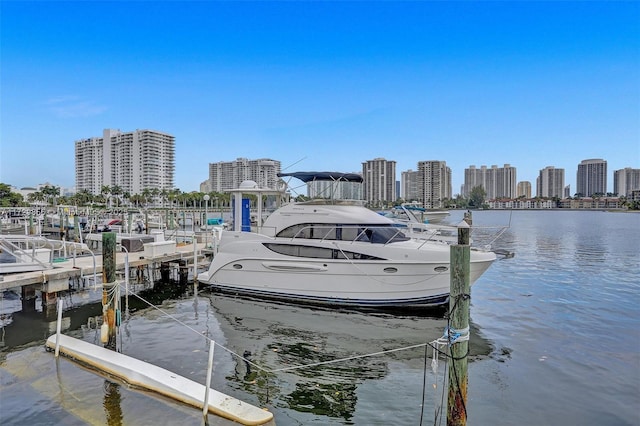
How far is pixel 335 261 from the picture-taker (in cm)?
1352

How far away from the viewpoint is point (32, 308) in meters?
13.1

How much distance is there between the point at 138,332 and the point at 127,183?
16224cm

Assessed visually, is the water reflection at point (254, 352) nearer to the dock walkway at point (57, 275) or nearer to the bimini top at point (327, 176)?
the dock walkway at point (57, 275)

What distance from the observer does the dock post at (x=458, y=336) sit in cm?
538

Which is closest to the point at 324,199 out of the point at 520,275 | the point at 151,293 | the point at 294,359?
the point at 294,359

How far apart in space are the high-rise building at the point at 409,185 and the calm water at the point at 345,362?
140 metres

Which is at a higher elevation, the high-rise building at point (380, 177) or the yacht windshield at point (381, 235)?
the high-rise building at point (380, 177)

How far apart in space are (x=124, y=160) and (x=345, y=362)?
171m

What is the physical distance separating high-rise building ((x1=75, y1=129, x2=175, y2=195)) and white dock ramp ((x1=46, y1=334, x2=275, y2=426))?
502 feet

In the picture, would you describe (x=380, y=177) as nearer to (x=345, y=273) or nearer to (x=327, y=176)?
(x=327, y=176)

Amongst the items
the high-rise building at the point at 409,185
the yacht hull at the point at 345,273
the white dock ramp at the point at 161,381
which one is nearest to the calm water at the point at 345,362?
the white dock ramp at the point at 161,381

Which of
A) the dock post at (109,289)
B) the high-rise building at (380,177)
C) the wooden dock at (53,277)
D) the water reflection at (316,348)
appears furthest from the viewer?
the high-rise building at (380,177)

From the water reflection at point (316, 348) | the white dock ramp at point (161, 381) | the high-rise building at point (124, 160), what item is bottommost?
the water reflection at point (316, 348)

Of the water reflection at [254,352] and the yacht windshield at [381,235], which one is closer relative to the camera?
the water reflection at [254,352]
